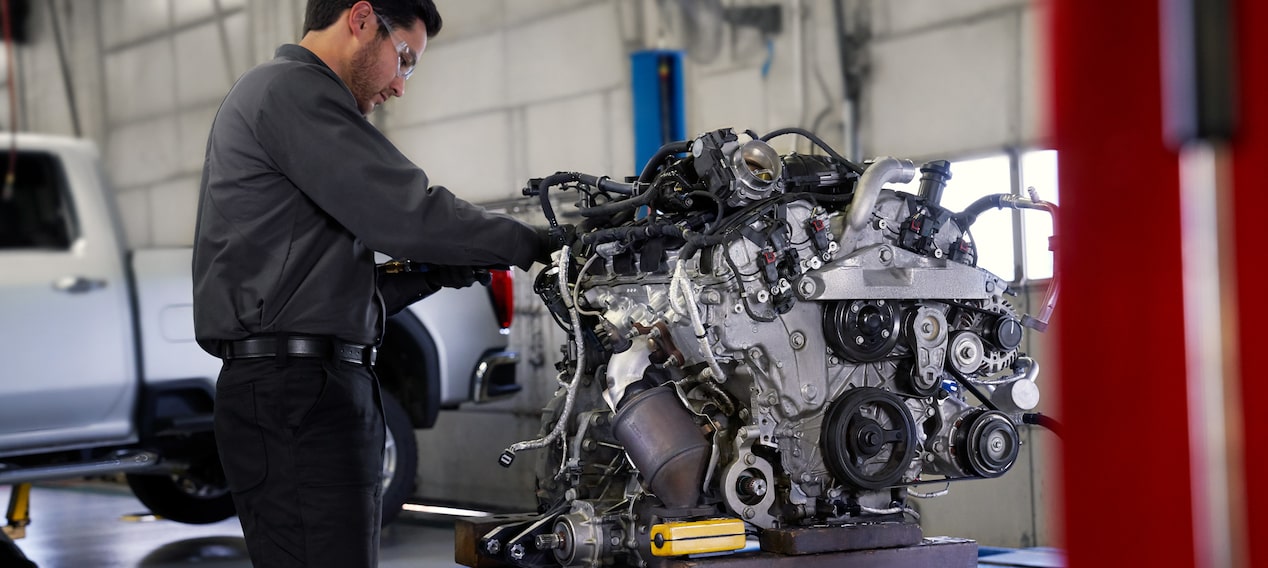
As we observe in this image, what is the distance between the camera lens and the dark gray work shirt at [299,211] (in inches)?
114

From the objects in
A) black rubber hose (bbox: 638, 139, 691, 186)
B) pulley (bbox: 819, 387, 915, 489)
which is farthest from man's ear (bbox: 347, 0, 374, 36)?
pulley (bbox: 819, 387, 915, 489)

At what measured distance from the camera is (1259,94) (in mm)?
991

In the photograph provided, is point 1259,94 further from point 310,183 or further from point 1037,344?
point 1037,344

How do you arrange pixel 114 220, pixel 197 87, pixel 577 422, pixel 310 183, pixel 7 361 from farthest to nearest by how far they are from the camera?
1. pixel 197 87
2. pixel 114 220
3. pixel 7 361
4. pixel 577 422
5. pixel 310 183

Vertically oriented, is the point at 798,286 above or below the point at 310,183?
below

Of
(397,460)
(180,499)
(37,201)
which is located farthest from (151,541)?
(37,201)

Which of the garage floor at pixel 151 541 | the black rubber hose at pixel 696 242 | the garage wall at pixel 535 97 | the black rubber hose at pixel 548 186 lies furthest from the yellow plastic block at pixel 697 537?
the garage floor at pixel 151 541

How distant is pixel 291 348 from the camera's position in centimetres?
294

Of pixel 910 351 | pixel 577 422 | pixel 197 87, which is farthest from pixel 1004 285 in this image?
pixel 197 87

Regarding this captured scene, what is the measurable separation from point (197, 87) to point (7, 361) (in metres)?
6.70

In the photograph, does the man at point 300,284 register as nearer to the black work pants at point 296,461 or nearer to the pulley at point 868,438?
the black work pants at point 296,461

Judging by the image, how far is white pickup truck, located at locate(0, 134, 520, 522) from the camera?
18.1 ft

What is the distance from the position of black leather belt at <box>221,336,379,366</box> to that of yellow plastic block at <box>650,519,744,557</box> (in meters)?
1.07

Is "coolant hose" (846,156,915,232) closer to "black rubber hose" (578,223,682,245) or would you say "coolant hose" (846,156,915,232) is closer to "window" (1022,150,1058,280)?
"black rubber hose" (578,223,682,245)
